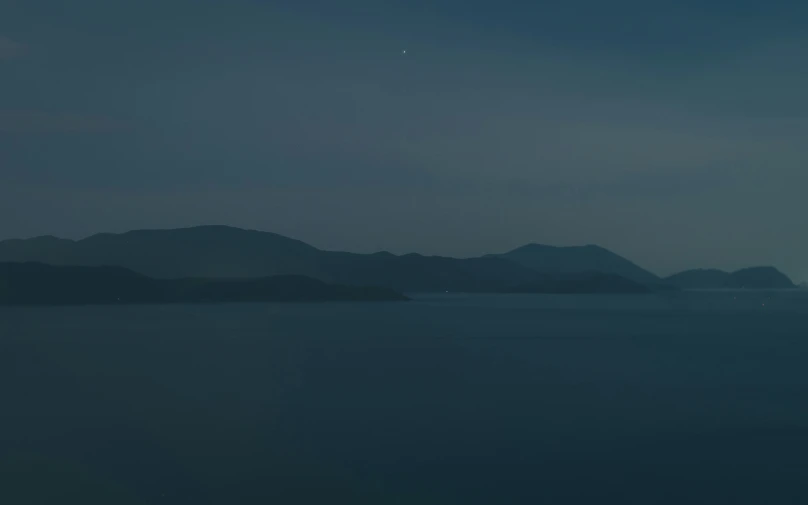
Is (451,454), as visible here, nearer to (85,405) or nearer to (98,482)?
(98,482)

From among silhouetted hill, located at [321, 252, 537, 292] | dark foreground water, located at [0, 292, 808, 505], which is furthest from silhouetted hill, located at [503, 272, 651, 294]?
dark foreground water, located at [0, 292, 808, 505]

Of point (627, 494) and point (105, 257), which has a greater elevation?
Result: point (105, 257)

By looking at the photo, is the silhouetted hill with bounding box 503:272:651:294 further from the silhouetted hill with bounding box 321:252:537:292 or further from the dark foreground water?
the dark foreground water

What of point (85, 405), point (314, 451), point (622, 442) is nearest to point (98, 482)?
point (314, 451)

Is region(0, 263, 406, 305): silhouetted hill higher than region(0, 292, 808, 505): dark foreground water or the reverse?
higher

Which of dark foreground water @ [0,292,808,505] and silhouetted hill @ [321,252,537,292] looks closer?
dark foreground water @ [0,292,808,505]

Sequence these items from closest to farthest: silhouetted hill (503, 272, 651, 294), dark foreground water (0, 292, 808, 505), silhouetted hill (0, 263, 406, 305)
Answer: dark foreground water (0, 292, 808, 505) → silhouetted hill (0, 263, 406, 305) → silhouetted hill (503, 272, 651, 294)
